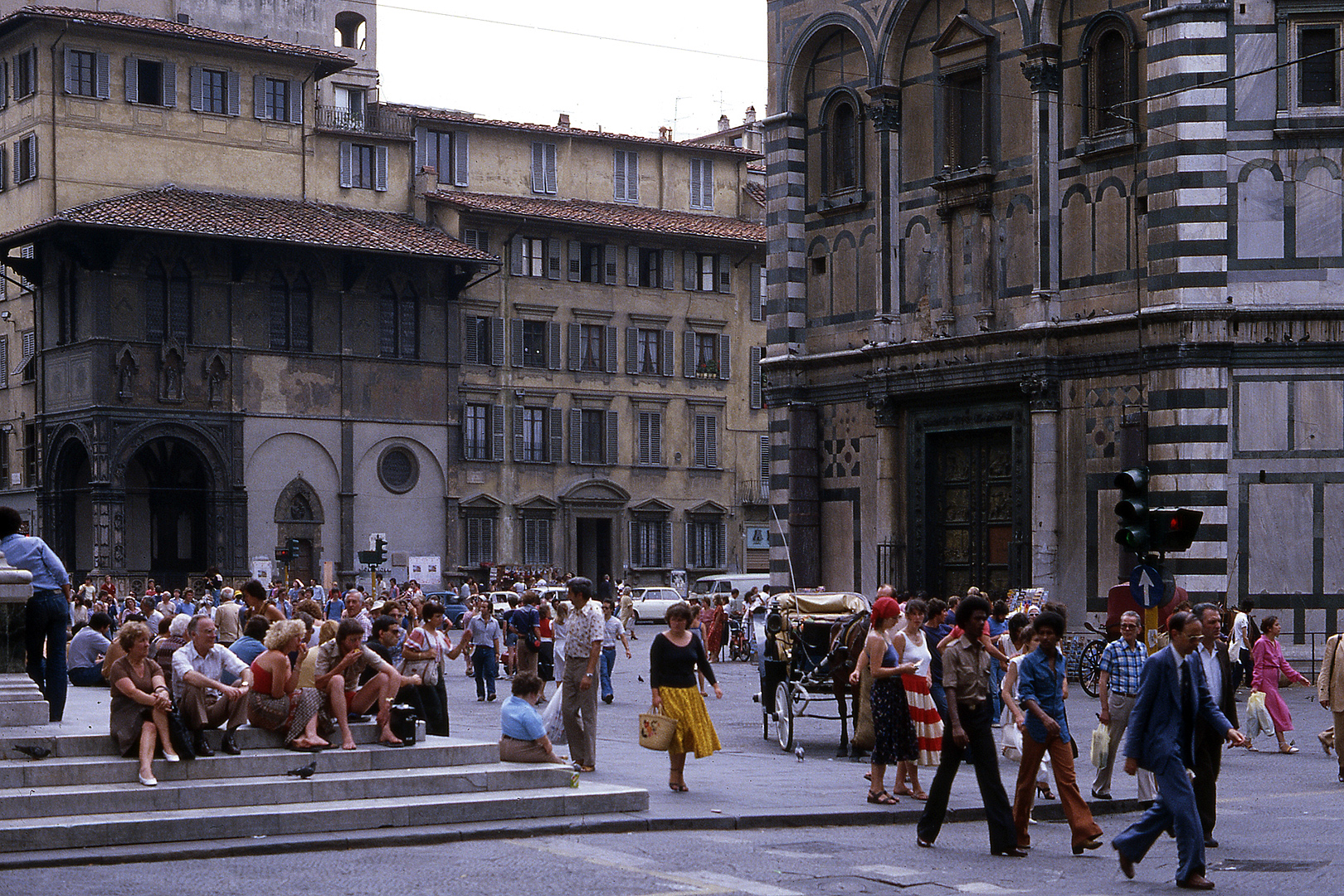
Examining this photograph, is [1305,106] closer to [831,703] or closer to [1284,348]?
[1284,348]

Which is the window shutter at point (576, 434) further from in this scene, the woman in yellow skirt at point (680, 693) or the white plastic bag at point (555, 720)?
the woman in yellow skirt at point (680, 693)

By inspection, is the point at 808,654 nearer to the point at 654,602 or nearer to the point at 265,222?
the point at 265,222

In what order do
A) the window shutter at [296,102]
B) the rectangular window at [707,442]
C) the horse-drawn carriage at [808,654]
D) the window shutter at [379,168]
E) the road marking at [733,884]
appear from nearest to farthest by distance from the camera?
1. the road marking at [733,884]
2. the horse-drawn carriage at [808,654]
3. the window shutter at [296,102]
4. the window shutter at [379,168]
5. the rectangular window at [707,442]

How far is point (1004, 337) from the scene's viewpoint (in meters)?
30.1

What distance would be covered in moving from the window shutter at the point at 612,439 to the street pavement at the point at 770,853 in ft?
144

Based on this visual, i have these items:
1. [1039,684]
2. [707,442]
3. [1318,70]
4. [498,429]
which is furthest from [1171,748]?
[707,442]

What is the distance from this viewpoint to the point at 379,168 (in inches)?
2327

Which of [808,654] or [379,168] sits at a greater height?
[379,168]

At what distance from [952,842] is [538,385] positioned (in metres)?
47.8

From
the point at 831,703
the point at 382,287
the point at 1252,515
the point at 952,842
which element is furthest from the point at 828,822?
the point at 382,287

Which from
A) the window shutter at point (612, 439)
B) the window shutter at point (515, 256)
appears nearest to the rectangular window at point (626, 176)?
the window shutter at point (515, 256)

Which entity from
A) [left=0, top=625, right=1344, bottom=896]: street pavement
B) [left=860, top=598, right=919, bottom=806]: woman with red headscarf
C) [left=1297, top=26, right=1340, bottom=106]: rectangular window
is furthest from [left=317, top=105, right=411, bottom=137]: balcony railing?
[left=860, top=598, right=919, bottom=806]: woman with red headscarf

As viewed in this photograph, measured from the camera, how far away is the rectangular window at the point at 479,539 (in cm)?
5866

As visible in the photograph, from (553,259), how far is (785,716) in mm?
42501
